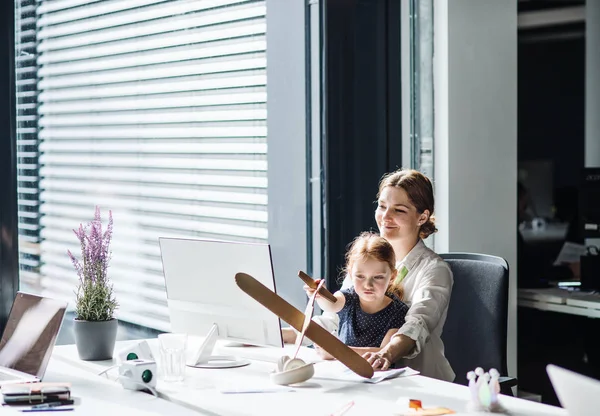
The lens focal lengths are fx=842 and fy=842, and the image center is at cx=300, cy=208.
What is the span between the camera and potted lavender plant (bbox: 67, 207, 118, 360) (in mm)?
2701

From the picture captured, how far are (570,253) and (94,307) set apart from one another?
3.31 meters

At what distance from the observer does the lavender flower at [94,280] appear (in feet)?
8.88

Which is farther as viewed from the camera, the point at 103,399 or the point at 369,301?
the point at 369,301

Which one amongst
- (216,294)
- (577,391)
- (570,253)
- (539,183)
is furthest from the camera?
(539,183)

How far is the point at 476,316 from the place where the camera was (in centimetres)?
303

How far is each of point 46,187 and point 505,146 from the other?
2.30 meters

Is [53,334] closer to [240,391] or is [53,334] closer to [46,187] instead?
[240,391]

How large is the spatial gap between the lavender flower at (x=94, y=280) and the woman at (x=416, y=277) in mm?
636

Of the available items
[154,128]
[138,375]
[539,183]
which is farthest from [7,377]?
[539,183]

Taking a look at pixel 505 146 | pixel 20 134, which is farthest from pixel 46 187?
pixel 505 146

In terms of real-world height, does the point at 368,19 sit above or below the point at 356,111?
above

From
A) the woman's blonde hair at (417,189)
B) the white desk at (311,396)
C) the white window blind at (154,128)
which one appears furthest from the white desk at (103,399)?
the woman's blonde hair at (417,189)

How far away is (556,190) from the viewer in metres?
5.38

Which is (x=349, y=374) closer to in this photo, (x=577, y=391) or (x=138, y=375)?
(x=138, y=375)
